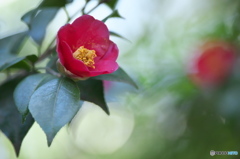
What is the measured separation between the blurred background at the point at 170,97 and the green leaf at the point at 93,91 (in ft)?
0.77

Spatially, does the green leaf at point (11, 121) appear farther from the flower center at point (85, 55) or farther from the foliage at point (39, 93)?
the flower center at point (85, 55)

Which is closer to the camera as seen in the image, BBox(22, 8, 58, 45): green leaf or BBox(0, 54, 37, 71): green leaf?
BBox(0, 54, 37, 71): green leaf

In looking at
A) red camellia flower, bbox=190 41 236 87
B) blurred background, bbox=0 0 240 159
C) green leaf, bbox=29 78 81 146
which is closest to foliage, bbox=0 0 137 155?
green leaf, bbox=29 78 81 146

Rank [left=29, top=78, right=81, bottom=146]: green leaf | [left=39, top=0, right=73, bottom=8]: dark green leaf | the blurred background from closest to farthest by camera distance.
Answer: [left=29, top=78, right=81, bottom=146]: green leaf < [left=39, top=0, right=73, bottom=8]: dark green leaf < the blurred background

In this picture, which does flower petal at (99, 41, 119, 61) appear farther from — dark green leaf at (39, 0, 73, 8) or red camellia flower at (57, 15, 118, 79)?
dark green leaf at (39, 0, 73, 8)

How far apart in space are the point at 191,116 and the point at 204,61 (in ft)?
0.79

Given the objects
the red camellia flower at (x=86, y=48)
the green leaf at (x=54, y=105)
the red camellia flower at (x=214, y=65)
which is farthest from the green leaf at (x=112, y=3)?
the red camellia flower at (x=214, y=65)

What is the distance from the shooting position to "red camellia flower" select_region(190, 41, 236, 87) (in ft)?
4.53

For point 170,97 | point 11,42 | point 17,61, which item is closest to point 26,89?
point 17,61

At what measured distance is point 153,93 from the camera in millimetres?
1425

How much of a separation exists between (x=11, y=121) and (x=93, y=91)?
0.18 m

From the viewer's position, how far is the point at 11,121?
732 mm

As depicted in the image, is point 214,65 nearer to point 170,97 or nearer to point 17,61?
point 170,97

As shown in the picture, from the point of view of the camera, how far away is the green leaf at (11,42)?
0.91 meters
